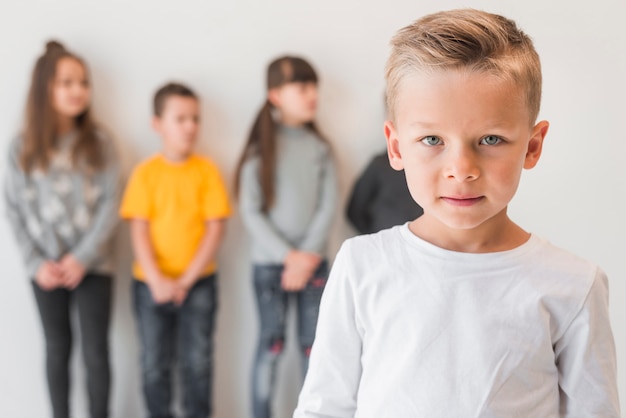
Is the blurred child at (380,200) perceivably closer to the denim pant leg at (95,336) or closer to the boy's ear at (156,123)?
the boy's ear at (156,123)

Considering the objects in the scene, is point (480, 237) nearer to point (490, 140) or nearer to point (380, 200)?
point (490, 140)

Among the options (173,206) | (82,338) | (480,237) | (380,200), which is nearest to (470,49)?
(480,237)

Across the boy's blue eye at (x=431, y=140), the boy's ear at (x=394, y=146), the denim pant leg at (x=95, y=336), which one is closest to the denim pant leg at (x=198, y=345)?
the denim pant leg at (x=95, y=336)

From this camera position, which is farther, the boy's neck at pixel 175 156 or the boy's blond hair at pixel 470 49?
the boy's neck at pixel 175 156

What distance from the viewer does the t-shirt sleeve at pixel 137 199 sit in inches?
98.5

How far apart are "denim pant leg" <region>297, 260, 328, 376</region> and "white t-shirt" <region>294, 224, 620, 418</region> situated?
1.57 meters

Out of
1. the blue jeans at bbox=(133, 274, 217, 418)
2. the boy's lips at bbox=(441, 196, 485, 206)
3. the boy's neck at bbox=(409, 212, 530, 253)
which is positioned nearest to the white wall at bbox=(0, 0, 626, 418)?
the blue jeans at bbox=(133, 274, 217, 418)

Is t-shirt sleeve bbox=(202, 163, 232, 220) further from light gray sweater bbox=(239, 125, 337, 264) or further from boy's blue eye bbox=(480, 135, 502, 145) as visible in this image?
boy's blue eye bbox=(480, 135, 502, 145)

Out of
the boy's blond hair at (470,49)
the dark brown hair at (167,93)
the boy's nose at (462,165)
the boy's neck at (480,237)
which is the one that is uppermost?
the boy's blond hair at (470,49)

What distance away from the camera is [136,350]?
2711 millimetres

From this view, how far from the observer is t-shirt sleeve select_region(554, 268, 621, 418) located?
89 centimetres

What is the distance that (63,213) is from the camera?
8.16 feet

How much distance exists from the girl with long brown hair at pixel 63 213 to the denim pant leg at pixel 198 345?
28 centimetres

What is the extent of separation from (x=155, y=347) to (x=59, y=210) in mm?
606
